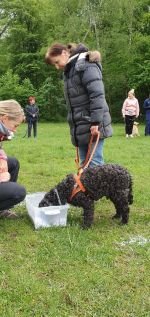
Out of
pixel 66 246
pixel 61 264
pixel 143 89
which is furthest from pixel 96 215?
pixel 143 89

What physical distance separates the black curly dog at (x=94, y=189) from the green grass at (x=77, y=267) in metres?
0.25

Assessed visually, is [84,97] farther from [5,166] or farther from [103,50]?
[103,50]

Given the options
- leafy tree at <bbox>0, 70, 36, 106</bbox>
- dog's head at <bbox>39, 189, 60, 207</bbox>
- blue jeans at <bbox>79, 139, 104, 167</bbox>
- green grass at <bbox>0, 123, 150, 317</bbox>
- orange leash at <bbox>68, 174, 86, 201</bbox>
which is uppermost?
blue jeans at <bbox>79, 139, 104, 167</bbox>

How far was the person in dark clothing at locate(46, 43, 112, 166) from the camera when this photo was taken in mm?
4895

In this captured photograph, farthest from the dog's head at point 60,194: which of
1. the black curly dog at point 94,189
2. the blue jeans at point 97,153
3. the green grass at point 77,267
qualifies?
the blue jeans at point 97,153

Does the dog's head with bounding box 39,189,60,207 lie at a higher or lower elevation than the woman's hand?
lower

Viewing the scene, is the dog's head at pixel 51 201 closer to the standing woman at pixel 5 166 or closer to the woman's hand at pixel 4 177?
the standing woman at pixel 5 166

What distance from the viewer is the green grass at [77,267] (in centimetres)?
325

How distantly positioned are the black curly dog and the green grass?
248 mm

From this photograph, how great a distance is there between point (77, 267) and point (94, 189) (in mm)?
1106

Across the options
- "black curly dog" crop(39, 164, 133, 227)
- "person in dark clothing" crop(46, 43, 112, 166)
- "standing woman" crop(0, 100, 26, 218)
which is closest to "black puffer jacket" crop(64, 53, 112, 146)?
"person in dark clothing" crop(46, 43, 112, 166)

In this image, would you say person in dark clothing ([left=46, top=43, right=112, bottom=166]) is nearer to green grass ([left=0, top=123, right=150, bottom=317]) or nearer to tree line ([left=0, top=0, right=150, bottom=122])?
green grass ([left=0, top=123, right=150, bottom=317])

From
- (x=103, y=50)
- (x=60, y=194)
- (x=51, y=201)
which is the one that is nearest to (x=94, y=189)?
(x=60, y=194)

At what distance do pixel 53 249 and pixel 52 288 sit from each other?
0.81 meters
